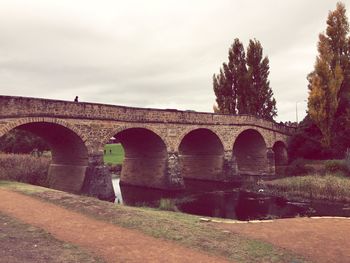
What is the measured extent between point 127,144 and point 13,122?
14040mm

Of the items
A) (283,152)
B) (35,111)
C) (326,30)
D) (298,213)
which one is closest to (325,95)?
(326,30)

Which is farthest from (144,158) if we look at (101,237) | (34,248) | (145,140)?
(34,248)

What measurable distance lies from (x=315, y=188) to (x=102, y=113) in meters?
16.8

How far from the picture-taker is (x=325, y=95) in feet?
116

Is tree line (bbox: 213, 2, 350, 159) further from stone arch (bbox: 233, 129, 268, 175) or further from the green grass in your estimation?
the green grass

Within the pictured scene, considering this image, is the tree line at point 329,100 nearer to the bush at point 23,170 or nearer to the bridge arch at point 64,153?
the bridge arch at point 64,153

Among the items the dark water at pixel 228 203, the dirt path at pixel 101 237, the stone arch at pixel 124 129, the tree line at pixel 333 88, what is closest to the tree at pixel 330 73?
the tree line at pixel 333 88

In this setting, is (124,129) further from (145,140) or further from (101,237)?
(101,237)

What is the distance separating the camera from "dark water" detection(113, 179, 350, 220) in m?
20.4

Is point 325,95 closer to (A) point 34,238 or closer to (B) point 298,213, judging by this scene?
(B) point 298,213

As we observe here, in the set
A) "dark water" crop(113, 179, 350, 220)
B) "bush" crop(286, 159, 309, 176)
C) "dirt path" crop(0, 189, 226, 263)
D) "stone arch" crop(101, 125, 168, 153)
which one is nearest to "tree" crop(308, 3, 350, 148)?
"bush" crop(286, 159, 309, 176)

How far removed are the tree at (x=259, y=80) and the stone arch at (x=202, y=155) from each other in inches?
450

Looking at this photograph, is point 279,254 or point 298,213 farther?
point 298,213

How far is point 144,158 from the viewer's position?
32.7 metres
